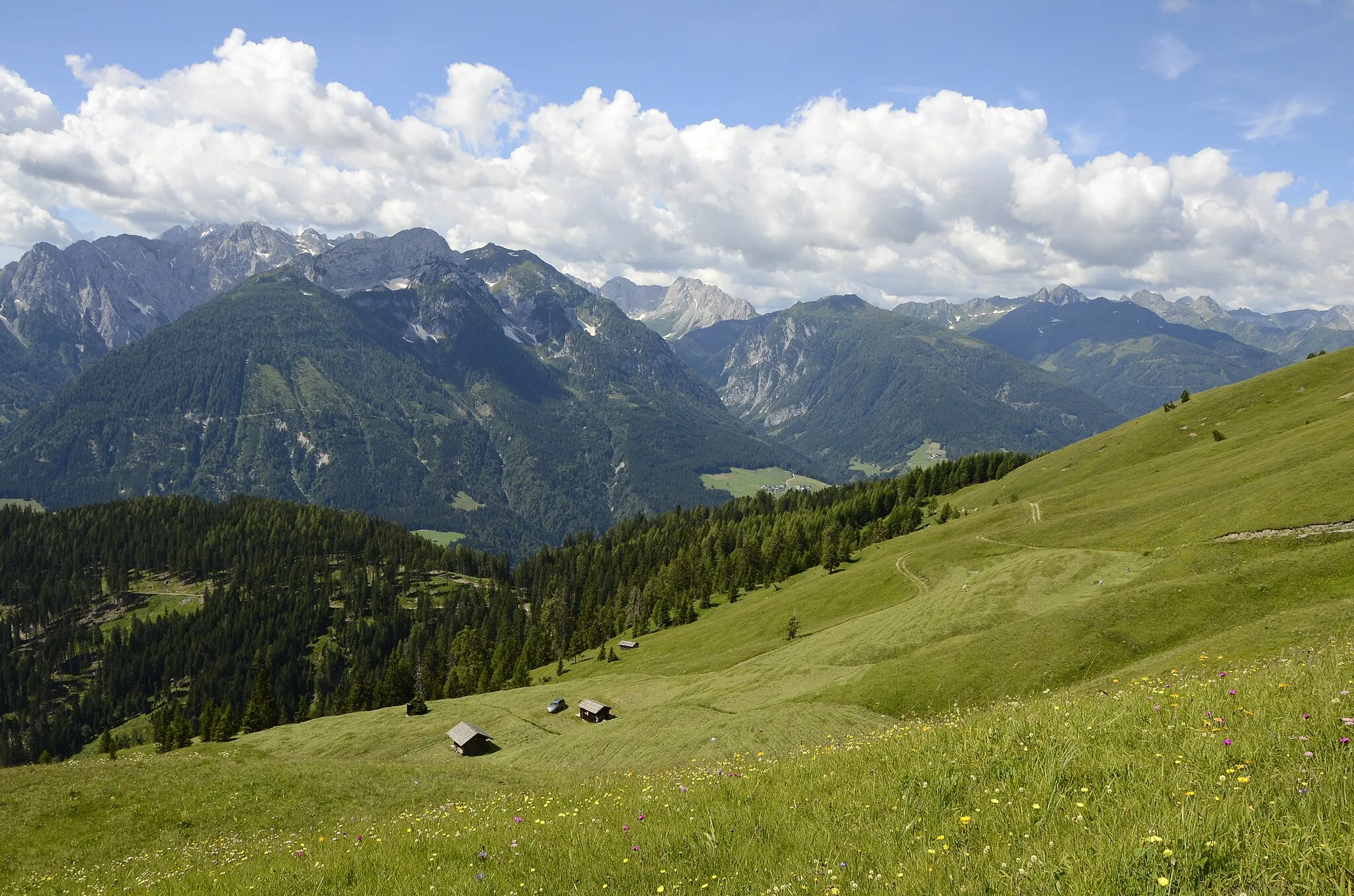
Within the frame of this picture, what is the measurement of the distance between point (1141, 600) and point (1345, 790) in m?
54.9

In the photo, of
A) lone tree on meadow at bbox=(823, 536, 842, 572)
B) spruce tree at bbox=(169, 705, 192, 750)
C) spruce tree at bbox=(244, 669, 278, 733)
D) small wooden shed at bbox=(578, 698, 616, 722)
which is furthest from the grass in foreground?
lone tree on meadow at bbox=(823, 536, 842, 572)

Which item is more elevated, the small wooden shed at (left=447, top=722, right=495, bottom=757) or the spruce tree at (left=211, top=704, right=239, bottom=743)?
the small wooden shed at (left=447, top=722, right=495, bottom=757)

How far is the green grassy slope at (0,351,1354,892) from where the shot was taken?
8.30 m

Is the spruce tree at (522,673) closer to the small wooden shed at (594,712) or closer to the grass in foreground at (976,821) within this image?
the small wooden shed at (594,712)

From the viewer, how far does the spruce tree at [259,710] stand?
10606 centimetres

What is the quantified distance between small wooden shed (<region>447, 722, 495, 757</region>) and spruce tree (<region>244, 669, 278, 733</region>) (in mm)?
57460

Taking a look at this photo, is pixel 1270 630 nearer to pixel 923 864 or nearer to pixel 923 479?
pixel 923 864

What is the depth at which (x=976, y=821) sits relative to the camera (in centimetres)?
868

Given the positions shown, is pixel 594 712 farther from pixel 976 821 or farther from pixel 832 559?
pixel 832 559

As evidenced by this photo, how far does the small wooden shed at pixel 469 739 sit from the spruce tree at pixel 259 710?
57.5 m

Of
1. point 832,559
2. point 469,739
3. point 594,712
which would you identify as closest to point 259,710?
point 469,739

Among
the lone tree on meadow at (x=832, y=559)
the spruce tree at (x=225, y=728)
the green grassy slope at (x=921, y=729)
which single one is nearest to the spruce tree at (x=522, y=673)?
the green grassy slope at (x=921, y=729)

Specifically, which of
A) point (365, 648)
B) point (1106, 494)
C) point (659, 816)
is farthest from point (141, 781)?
point (365, 648)

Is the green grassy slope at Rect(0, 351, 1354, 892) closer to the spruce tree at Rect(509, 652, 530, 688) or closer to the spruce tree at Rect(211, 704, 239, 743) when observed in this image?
the spruce tree at Rect(509, 652, 530, 688)
